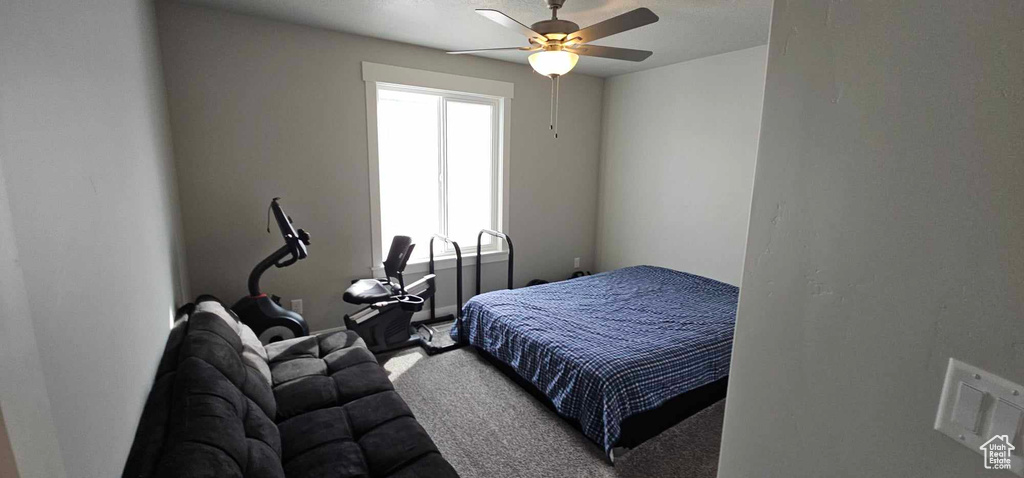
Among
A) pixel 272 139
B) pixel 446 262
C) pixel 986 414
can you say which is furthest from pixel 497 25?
pixel 986 414

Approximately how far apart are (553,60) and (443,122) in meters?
1.78

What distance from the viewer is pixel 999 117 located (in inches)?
21.2

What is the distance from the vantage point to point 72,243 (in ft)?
3.03

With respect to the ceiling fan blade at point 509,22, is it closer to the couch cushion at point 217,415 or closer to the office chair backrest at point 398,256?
the office chair backrest at point 398,256

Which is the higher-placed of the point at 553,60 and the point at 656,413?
the point at 553,60

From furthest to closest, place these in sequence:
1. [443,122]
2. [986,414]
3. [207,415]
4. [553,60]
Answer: [443,122] → [553,60] → [207,415] → [986,414]

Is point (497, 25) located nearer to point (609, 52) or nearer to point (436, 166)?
point (609, 52)

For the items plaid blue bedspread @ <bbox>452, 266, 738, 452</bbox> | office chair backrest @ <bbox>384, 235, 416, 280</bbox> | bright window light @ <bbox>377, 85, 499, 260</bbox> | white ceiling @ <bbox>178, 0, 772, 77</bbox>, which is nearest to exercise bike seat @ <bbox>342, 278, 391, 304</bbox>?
office chair backrest @ <bbox>384, 235, 416, 280</bbox>

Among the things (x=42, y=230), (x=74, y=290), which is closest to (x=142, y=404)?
(x=74, y=290)

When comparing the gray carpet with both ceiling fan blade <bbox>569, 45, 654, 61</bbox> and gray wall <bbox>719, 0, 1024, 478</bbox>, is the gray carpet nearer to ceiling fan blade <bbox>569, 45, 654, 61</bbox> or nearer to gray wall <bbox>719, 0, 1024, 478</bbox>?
gray wall <bbox>719, 0, 1024, 478</bbox>

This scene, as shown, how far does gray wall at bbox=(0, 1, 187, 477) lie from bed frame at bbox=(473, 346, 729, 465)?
6.17 feet

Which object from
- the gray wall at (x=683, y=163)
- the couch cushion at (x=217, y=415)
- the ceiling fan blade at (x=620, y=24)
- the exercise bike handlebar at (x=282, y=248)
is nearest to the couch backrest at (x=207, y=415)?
→ the couch cushion at (x=217, y=415)

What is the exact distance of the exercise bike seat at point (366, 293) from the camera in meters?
2.97

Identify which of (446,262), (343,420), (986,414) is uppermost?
(986,414)
